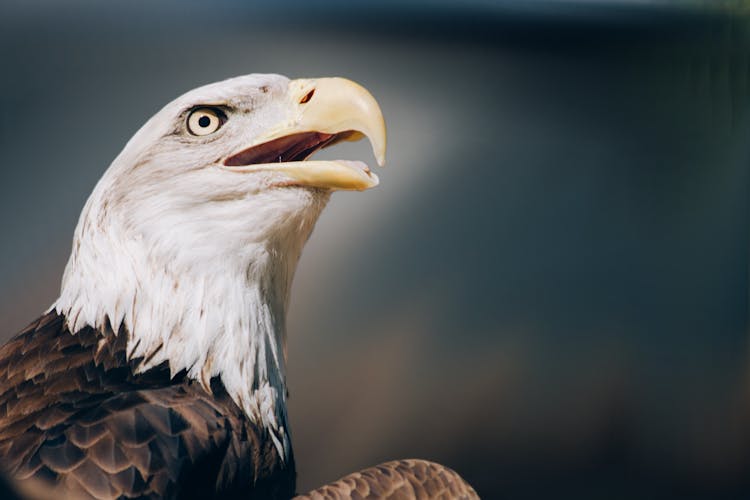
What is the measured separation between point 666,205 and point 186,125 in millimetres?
1238

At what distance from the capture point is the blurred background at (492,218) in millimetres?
1625

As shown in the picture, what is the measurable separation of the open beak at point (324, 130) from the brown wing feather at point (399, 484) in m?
0.49

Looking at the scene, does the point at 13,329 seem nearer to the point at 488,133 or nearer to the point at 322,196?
the point at 322,196

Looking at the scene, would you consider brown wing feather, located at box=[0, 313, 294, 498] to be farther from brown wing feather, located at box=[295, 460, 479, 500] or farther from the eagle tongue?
the eagle tongue

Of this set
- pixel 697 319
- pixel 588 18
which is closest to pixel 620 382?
pixel 697 319

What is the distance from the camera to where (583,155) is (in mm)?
1911

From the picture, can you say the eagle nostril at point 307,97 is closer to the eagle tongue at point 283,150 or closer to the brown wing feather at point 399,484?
the eagle tongue at point 283,150

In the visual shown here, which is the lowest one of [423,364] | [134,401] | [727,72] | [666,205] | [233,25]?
[423,364]

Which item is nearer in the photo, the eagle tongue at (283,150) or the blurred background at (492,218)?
the eagle tongue at (283,150)

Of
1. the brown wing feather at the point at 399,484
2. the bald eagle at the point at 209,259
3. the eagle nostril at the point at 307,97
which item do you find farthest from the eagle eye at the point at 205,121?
the brown wing feather at the point at 399,484

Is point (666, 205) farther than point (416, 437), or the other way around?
point (666, 205)

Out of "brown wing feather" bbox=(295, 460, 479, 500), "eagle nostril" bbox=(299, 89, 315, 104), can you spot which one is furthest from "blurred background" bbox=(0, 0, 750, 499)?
"eagle nostril" bbox=(299, 89, 315, 104)

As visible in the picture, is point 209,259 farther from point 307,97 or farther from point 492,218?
point 492,218

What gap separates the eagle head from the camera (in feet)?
4.07
